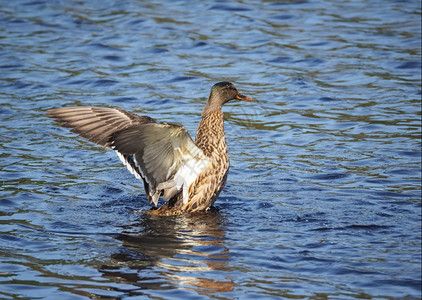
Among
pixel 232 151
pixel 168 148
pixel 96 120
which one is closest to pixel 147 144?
pixel 168 148

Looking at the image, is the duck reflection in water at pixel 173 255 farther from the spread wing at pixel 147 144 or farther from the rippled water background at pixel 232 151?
the spread wing at pixel 147 144

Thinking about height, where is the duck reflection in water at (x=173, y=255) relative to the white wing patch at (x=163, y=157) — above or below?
below

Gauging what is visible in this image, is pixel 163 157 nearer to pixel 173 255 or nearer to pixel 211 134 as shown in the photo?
pixel 211 134

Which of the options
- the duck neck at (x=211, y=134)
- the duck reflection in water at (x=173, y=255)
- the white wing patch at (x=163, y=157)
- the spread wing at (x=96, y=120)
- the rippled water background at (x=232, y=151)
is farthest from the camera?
the duck neck at (x=211, y=134)

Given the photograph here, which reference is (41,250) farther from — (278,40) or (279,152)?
(278,40)

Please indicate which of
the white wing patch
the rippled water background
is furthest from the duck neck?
the rippled water background

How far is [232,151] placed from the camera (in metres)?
10.0

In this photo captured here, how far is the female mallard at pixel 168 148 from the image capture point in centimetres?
720

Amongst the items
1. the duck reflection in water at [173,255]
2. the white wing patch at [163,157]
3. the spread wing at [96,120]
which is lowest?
the duck reflection in water at [173,255]

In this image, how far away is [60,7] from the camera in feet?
54.4

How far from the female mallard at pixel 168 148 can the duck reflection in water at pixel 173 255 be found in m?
0.29

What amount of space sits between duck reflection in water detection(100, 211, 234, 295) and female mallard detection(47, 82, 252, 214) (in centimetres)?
29

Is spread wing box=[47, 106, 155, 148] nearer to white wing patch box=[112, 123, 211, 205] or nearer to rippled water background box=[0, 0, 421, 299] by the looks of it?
white wing patch box=[112, 123, 211, 205]

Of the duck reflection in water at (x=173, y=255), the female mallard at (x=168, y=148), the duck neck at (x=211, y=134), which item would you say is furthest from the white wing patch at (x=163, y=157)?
the duck reflection in water at (x=173, y=255)
